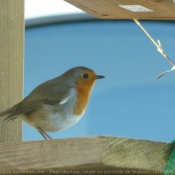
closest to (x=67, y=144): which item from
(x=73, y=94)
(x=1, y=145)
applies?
(x=1, y=145)

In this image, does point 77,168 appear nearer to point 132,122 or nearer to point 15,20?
point 15,20

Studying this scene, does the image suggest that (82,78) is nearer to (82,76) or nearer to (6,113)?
(82,76)

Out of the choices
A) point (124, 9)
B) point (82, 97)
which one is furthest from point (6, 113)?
point (124, 9)

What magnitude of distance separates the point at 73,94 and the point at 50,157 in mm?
1082

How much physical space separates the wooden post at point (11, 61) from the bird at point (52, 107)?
78 mm

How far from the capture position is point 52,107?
3514 millimetres

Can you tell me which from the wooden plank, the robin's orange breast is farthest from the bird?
the wooden plank

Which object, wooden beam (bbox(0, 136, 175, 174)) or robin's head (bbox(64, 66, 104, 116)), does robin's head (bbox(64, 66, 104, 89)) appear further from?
wooden beam (bbox(0, 136, 175, 174))

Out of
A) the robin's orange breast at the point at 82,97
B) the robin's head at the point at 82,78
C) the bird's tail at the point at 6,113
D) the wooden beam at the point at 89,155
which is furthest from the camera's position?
the robin's head at the point at 82,78

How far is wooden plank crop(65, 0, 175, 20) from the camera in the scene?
342 cm

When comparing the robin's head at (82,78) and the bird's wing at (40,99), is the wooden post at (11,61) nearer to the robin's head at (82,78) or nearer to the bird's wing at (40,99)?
the bird's wing at (40,99)

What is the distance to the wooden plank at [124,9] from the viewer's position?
3.42 metres

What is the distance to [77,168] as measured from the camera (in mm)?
2627

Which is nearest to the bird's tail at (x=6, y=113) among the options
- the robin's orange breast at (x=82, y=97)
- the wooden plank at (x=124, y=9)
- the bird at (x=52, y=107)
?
the bird at (x=52, y=107)
